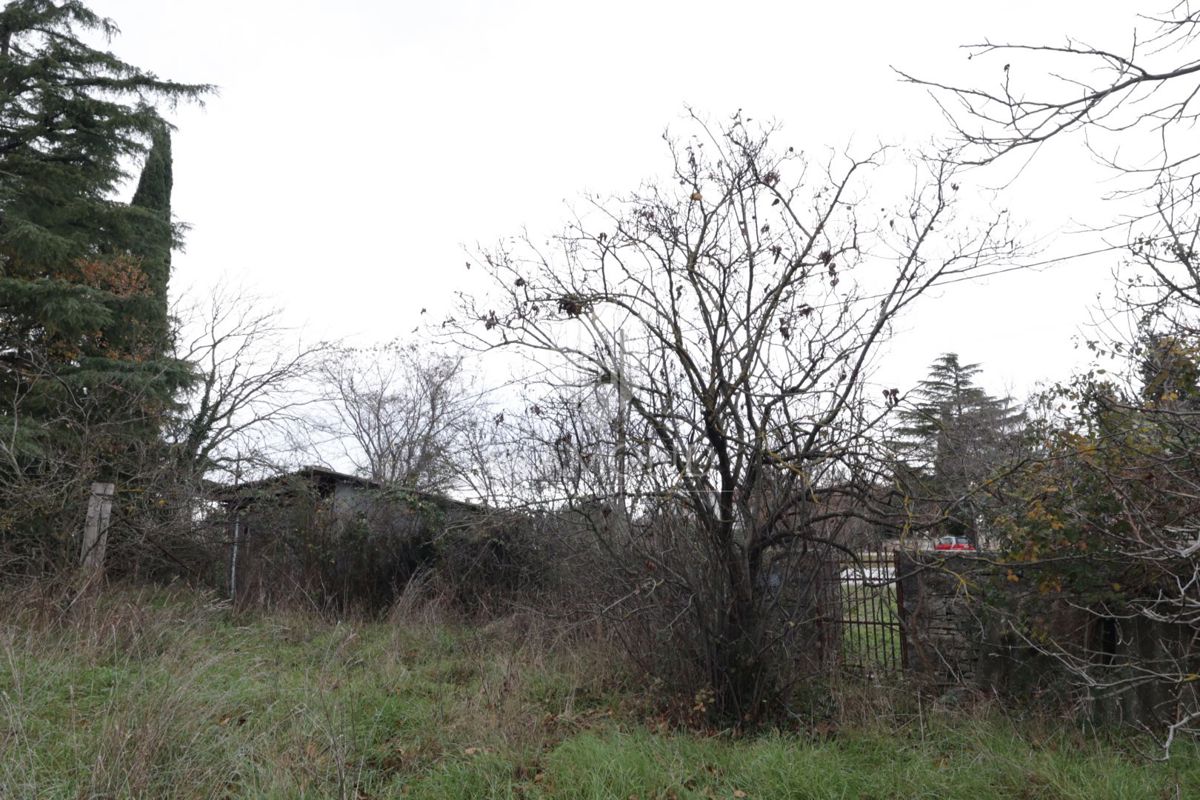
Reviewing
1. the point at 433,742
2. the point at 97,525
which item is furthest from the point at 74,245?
the point at 433,742

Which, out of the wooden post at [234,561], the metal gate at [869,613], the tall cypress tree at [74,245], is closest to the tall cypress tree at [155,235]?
the tall cypress tree at [74,245]

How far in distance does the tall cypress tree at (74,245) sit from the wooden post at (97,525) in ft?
6.09

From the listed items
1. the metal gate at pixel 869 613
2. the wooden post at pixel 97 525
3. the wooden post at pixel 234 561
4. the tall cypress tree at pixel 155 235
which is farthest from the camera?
the tall cypress tree at pixel 155 235

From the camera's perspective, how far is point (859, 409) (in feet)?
18.5

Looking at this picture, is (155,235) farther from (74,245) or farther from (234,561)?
(234,561)

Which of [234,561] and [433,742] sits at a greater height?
[234,561]

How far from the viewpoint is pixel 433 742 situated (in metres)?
5.27

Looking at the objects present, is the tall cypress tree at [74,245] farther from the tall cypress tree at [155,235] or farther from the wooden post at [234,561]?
the wooden post at [234,561]

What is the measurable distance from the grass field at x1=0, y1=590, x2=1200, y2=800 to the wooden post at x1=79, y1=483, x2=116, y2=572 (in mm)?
3092

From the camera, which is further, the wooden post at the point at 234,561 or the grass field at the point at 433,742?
the wooden post at the point at 234,561

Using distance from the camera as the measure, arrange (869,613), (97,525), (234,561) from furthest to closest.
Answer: (234,561) < (97,525) < (869,613)

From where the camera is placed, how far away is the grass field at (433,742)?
4.23 meters

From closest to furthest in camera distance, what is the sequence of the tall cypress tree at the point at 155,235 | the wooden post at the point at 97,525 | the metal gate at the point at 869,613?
the metal gate at the point at 869,613 → the wooden post at the point at 97,525 → the tall cypress tree at the point at 155,235

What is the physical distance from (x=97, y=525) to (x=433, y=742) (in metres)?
7.20
